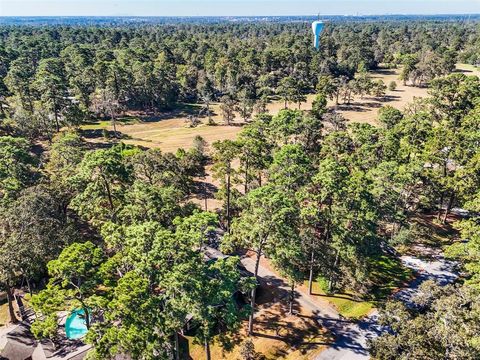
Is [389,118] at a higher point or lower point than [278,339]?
higher


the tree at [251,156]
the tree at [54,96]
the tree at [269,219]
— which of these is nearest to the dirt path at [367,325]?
the tree at [269,219]

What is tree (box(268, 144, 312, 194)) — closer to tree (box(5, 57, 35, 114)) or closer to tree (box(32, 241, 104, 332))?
tree (box(32, 241, 104, 332))

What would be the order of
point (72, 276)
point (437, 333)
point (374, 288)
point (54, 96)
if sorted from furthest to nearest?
point (54, 96)
point (374, 288)
point (72, 276)
point (437, 333)

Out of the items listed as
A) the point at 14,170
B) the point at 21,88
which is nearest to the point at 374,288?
the point at 14,170

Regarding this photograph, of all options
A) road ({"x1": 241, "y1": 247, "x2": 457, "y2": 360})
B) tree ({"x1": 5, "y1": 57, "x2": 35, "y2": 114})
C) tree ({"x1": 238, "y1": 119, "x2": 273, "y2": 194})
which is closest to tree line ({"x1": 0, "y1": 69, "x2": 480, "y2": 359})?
tree ({"x1": 238, "y1": 119, "x2": 273, "y2": 194})

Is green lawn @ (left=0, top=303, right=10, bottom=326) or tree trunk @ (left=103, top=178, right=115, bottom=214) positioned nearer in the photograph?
green lawn @ (left=0, top=303, right=10, bottom=326)

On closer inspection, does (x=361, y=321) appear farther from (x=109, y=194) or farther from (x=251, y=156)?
(x=109, y=194)

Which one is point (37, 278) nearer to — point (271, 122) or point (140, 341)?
point (140, 341)

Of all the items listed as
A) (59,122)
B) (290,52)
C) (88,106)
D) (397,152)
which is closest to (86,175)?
(397,152)
